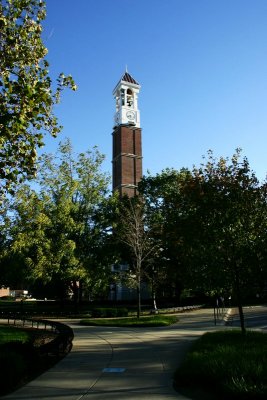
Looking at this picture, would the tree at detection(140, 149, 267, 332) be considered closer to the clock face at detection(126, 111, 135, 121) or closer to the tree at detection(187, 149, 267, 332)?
the tree at detection(187, 149, 267, 332)

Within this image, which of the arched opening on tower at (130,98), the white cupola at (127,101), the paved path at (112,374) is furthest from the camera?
the arched opening on tower at (130,98)

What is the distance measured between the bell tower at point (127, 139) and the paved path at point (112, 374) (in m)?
57.9

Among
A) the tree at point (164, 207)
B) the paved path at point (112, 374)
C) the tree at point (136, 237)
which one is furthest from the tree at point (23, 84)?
the tree at point (164, 207)

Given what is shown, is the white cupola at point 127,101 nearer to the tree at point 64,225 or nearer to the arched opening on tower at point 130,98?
the arched opening on tower at point 130,98

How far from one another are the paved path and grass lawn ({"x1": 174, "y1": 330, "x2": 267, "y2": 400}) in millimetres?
420

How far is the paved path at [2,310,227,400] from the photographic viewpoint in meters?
7.74

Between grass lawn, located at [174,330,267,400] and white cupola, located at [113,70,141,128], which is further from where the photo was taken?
white cupola, located at [113,70,141,128]

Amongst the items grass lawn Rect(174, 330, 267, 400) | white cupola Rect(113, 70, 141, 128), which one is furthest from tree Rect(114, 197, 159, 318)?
white cupola Rect(113, 70, 141, 128)

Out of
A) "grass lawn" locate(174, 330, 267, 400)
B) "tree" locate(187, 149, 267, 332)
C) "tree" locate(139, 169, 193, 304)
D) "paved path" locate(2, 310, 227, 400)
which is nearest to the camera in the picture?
"grass lawn" locate(174, 330, 267, 400)

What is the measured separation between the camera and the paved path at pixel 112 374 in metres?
7.74

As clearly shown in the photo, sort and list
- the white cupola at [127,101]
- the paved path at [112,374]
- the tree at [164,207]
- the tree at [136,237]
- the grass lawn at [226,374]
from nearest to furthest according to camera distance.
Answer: the grass lawn at [226,374]
the paved path at [112,374]
the tree at [136,237]
the tree at [164,207]
the white cupola at [127,101]

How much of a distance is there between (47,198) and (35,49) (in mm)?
27356

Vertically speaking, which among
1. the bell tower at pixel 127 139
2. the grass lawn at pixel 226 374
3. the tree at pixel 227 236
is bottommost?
the grass lawn at pixel 226 374

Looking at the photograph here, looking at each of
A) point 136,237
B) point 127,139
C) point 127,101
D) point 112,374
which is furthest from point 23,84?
point 127,101
